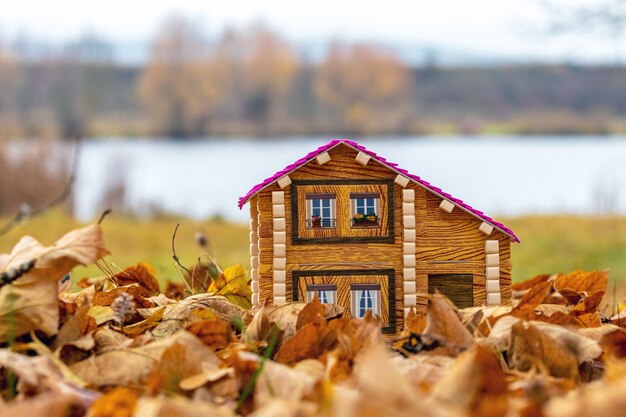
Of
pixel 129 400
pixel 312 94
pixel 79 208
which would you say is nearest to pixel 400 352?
pixel 129 400

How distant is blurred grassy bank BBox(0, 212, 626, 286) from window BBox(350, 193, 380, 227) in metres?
5.64

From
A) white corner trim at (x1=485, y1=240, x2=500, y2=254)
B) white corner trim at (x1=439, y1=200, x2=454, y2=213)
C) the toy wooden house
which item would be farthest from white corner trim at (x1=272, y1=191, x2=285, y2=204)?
white corner trim at (x1=485, y1=240, x2=500, y2=254)

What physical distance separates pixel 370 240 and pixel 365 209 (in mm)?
71

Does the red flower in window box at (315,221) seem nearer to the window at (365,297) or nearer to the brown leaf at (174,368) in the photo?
the window at (365,297)

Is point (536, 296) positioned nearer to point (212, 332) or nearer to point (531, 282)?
point (531, 282)

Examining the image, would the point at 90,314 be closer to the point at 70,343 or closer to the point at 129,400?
the point at 70,343

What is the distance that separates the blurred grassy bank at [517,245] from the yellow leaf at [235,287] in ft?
18.1

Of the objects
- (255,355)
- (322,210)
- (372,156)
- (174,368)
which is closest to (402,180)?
(372,156)

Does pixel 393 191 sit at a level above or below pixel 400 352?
above

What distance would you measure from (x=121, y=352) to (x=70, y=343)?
9cm

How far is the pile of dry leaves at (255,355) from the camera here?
1.04m

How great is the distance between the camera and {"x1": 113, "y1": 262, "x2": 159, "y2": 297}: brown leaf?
2084 millimetres

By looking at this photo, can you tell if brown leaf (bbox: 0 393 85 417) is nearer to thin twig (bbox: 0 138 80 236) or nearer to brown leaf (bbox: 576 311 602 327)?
thin twig (bbox: 0 138 80 236)

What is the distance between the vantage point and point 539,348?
1.32 metres
